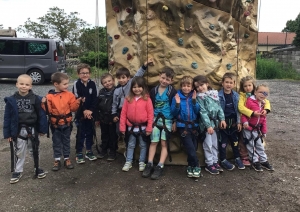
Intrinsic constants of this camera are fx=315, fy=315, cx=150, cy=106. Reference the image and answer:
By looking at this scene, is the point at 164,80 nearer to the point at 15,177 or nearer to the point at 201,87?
the point at 201,87

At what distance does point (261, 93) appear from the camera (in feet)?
13.5

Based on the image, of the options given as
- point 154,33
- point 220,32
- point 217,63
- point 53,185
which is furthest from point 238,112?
point 53,185

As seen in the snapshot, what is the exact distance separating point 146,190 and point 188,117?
3.38ft

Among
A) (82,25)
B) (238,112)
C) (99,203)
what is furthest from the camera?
(82,25)

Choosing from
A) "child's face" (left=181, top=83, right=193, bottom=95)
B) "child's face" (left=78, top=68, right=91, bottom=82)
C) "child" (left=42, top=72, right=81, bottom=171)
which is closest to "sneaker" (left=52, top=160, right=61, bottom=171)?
"child" (left=42, top=72, right=81, bottom=171)

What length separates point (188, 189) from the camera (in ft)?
11.9

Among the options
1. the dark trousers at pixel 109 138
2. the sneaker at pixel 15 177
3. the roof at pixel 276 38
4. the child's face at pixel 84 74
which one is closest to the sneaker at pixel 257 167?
the dark trousers at pixel 109 138

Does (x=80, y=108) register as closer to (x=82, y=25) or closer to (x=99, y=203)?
(x=99, y=203)

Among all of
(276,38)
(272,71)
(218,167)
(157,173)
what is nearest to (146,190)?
(157,173)

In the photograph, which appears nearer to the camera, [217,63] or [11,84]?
[217,63]

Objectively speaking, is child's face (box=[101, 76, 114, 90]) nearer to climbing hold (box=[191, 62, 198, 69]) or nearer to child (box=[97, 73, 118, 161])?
child (box=[97, 73, 118, 161])

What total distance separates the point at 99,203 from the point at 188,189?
1.03m

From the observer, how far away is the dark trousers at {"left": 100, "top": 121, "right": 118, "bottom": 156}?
4.55 metres

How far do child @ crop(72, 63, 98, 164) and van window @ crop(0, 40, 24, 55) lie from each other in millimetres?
9931
